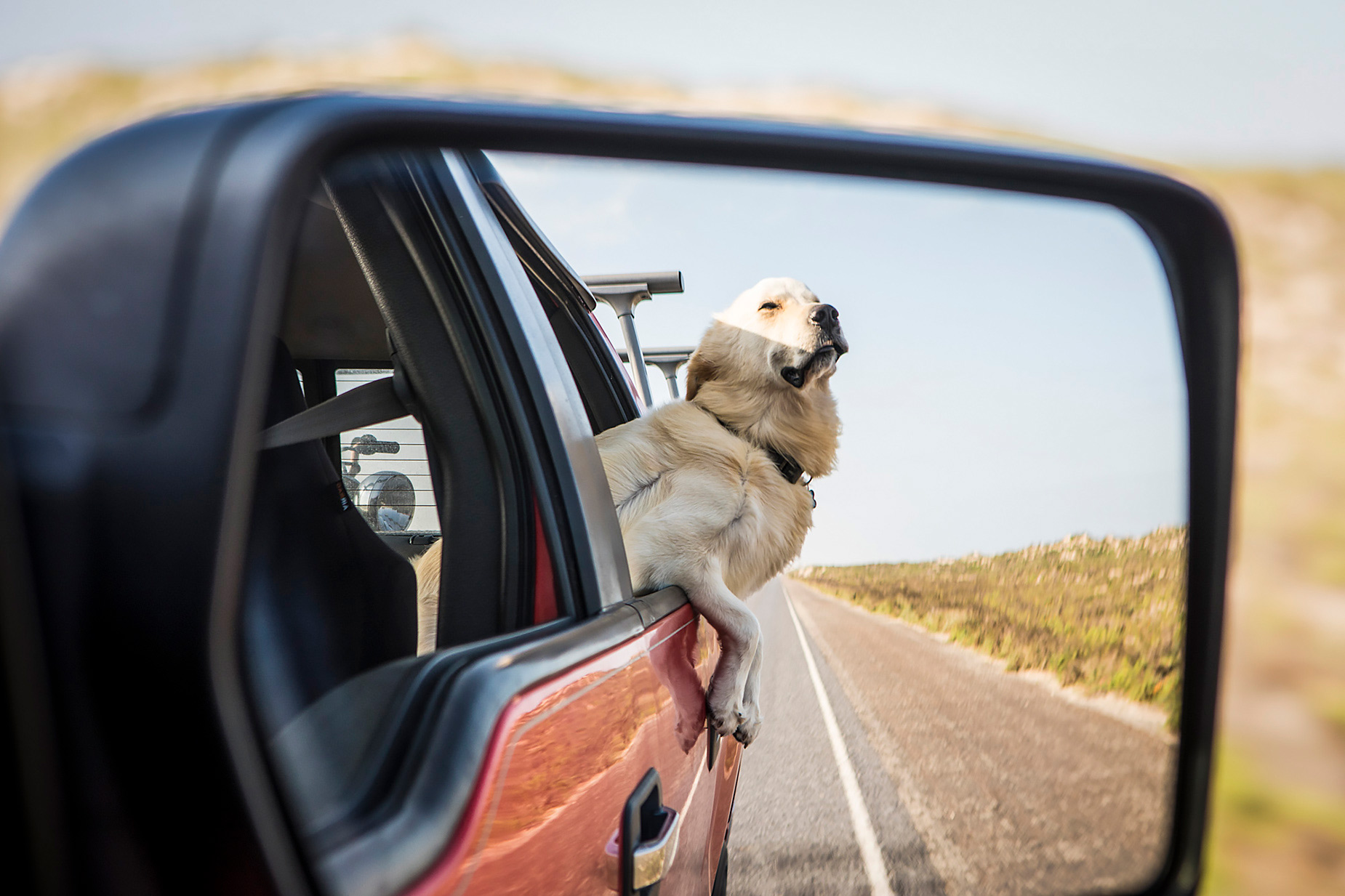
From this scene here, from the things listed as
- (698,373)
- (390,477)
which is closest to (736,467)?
(698,373)

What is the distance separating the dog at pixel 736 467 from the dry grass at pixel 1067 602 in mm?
322

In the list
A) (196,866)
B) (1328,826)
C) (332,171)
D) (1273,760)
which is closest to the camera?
(196,866)

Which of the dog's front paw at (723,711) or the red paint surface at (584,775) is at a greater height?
the red paint surface at (584,775)

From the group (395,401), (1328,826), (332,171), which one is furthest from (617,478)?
(1328,826)

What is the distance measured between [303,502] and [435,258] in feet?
1.82

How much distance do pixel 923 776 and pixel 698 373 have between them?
1.89 metres

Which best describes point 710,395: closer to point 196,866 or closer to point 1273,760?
point 196,866

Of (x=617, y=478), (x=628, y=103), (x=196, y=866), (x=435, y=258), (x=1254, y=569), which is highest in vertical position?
(x=628, y=103)

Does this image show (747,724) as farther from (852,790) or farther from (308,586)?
(308,586)

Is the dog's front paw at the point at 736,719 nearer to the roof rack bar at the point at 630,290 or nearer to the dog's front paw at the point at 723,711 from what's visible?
the dog's front paw at the point at 723,711

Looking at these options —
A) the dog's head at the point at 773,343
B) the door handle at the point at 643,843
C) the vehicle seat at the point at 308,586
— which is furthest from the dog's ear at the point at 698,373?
the door handle at the point at 643,843

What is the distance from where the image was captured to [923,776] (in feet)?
11.3

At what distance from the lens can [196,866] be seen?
81 cm

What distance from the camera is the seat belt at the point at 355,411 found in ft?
5.81
